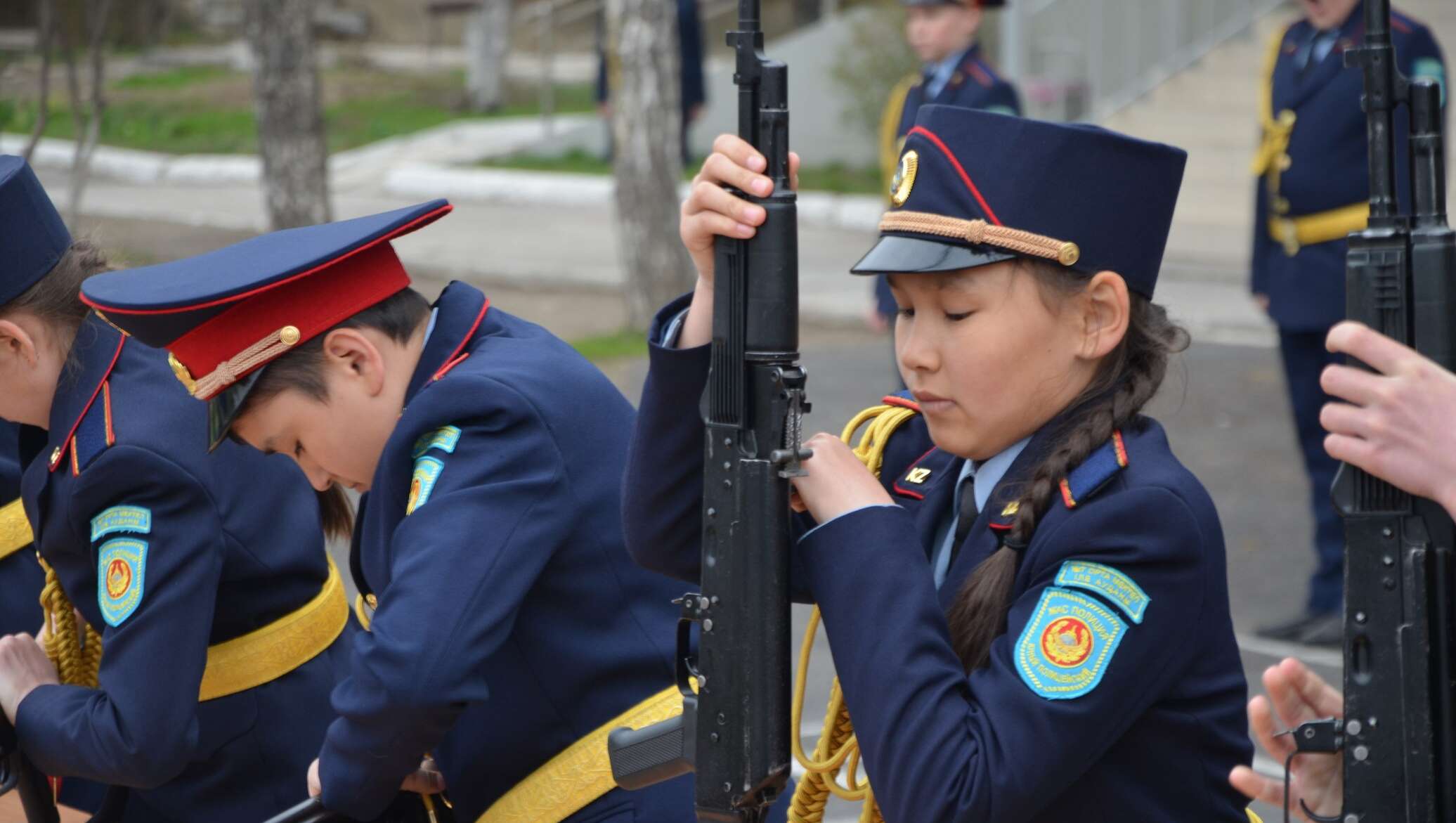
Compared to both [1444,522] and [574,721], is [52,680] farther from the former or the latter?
[1444,522]

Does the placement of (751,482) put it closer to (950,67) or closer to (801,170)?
(950,67)

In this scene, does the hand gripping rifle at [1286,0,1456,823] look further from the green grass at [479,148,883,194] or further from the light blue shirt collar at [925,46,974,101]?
the green grass at [479,148,883,194]

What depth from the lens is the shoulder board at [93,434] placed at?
2.53 m

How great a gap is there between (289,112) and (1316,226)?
6.24 metres

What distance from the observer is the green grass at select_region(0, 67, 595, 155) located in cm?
1778

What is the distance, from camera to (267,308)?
2.31m

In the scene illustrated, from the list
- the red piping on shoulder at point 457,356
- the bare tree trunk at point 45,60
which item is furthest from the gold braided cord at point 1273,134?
the bare tree trunk at point 45,60

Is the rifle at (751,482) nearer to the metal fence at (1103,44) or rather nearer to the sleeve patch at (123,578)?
the sleeve patch at (123,578)

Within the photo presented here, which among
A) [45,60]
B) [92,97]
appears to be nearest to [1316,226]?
[45,60]

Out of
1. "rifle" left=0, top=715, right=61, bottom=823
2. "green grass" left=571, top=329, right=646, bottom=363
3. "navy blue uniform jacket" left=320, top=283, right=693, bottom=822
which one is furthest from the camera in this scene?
"green grass" left=571, top=329, right=646, bottom=363

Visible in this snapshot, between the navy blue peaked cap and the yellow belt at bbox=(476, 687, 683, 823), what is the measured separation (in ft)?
2.31

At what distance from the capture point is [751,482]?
1913mm

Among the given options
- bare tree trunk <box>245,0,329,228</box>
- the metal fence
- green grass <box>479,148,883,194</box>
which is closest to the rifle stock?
bare tree trunk <box>245,0,329,228</box>

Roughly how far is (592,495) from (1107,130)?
2.73 feet
